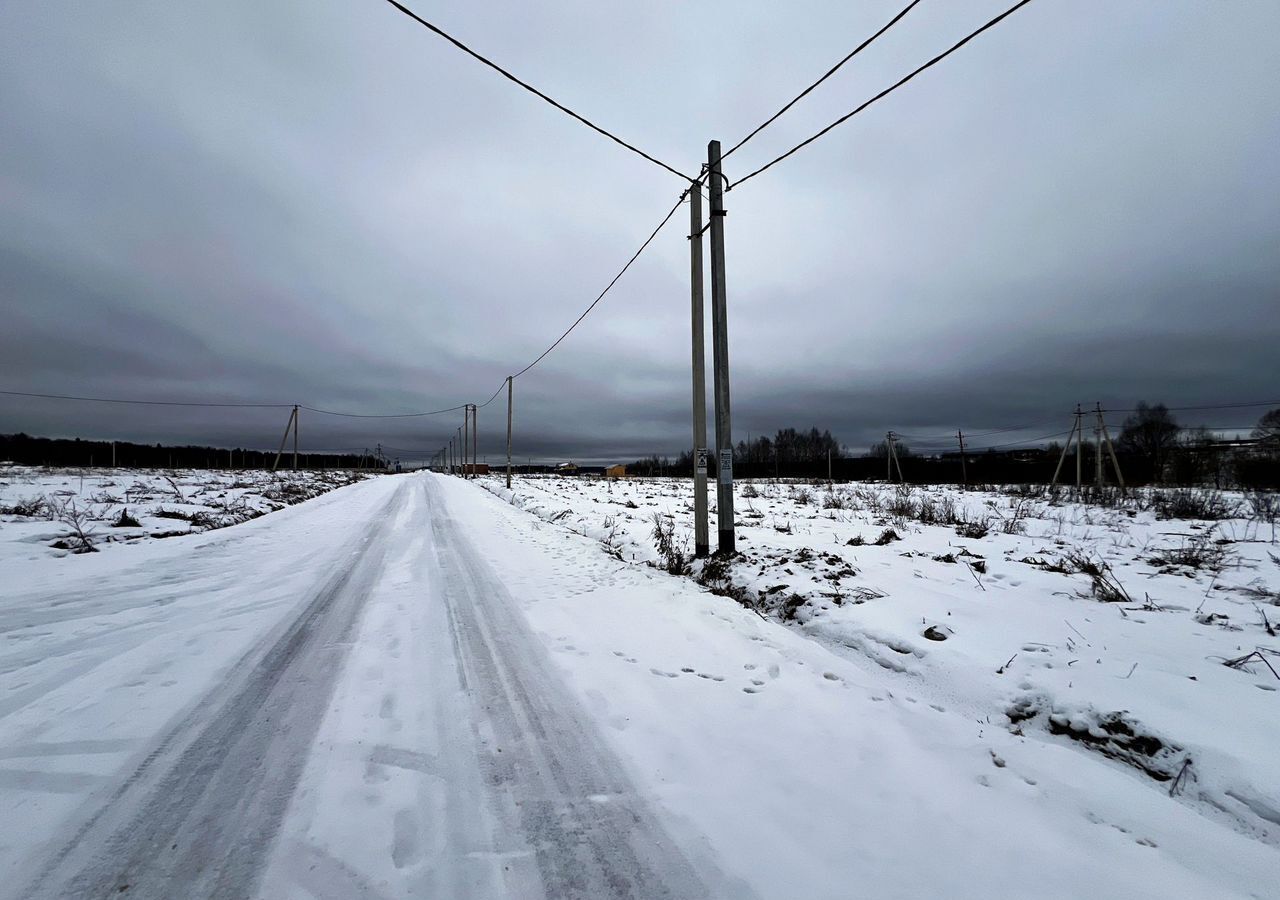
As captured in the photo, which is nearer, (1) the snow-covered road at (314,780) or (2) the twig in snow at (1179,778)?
(1) the snow-covered road at (314,780)

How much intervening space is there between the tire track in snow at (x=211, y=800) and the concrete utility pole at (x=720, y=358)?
16.4 ft

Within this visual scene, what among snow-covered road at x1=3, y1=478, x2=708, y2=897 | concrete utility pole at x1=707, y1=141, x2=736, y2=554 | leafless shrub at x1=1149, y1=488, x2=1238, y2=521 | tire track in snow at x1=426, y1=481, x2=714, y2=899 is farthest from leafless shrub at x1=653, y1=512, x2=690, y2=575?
leafless shrub at x1=1149, y1=488, x2=1238, y2=521

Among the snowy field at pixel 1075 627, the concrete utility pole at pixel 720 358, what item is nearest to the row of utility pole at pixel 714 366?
the concrete utility pole at pixel 720 358

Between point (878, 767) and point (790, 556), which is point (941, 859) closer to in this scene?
point (878, 767)

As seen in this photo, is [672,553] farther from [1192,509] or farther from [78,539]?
[1192,509]

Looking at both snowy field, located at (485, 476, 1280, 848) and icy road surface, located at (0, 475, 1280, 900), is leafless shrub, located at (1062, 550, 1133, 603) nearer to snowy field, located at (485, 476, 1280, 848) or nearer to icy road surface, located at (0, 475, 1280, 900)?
snowy field, located at (485, 476, 1280, 848)

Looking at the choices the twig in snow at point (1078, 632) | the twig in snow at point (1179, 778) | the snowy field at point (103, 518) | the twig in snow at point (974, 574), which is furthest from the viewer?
the snowy field at point (103, 518)

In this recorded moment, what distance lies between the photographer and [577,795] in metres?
2.32

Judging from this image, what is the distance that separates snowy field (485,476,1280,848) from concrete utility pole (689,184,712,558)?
572 millimetres

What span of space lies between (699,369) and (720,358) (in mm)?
478

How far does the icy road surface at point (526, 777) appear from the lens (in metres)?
1.85

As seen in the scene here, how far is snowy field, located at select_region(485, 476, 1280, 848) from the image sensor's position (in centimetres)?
256

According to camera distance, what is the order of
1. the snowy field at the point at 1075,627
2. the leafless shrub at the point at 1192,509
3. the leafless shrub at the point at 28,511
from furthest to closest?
the leafless shrub at the point at 1192,509 → the leafless shrub at the point at 28,511 → the snowy field at the point at 1075,627

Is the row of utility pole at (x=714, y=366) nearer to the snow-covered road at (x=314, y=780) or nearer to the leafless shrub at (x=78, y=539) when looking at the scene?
the snow-covered road at (x=314, y=780)
